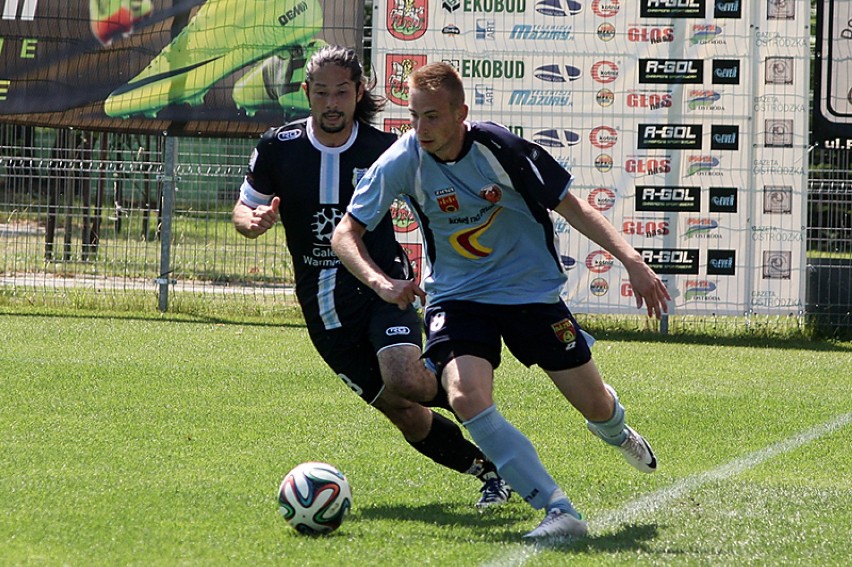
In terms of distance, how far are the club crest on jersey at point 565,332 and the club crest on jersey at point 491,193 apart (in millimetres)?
608

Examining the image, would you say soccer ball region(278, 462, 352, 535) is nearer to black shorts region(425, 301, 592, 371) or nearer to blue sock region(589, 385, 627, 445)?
black shorts region(425, 301, 592, 371)

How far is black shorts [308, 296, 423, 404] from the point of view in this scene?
6.19 meters

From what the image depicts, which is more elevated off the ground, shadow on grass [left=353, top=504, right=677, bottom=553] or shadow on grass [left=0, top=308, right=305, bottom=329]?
shadow on grass [left=0, top=308, right=305, bottom=329]

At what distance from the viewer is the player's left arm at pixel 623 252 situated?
17.3 feet

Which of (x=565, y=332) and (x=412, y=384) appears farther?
(x=412, y=384)

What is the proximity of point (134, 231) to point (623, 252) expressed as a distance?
11.0 meters

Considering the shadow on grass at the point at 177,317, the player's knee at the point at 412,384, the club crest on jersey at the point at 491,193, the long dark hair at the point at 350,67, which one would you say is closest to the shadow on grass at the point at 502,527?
the player's knee at the point at 412,384

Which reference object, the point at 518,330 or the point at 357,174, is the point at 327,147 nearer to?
the point at 357,174

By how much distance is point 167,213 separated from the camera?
14.9 metres

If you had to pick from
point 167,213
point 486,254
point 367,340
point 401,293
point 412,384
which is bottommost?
point 412,384

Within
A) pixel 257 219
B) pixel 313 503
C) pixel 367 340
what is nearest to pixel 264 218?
pixel 257 219

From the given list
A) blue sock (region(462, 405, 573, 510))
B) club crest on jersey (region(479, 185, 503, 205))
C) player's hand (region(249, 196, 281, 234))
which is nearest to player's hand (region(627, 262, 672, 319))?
club crest on jersey (region(479, 185, 503, 205))

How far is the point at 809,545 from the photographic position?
5125 mm

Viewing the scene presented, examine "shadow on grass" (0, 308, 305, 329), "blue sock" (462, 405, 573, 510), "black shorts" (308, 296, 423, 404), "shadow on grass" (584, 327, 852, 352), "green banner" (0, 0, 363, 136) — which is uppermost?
"green banner" (0, 0, 363, 136)
